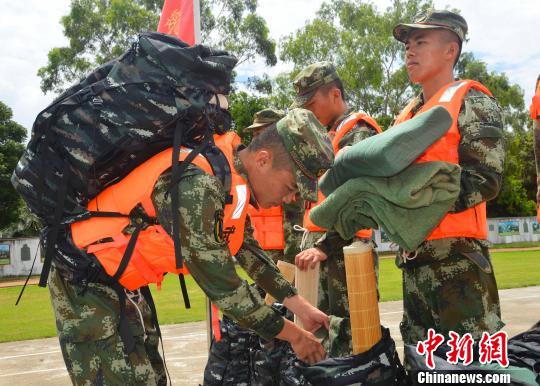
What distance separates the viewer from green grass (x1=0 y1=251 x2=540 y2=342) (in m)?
8.74

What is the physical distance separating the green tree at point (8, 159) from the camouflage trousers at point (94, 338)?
27.1m

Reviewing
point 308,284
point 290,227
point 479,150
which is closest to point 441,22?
point 479,150

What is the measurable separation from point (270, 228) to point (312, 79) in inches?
53.3

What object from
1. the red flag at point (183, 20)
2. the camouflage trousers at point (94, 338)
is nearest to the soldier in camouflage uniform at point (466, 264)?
the camouflage trousers at point (94, 338)

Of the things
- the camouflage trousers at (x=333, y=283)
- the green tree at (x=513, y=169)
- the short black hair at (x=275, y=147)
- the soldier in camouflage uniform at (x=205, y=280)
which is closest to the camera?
the soldier in camouflage uniform at (x=205, y=280)

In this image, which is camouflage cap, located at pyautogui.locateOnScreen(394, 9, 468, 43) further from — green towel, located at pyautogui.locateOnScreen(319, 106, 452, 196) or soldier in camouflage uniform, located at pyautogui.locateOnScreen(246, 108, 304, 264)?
soldier in camouflage uniform, located at pyautogui.locateOnScreen(246, 108, 304, 264)

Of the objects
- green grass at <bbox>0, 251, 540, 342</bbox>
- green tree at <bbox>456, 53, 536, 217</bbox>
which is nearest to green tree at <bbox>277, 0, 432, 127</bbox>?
green tree at <bbox>456, 53, 536, 217</bbox>

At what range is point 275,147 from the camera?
2.39 metres

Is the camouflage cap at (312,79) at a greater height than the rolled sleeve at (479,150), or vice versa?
the camouflage cap at (312,79)

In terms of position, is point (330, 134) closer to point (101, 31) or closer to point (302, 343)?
point (302, 343)

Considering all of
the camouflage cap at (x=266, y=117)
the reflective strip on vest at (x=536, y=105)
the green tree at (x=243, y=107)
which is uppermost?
the green tree at (x=243, y=107)

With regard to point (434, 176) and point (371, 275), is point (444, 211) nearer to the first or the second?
point (434, 176)

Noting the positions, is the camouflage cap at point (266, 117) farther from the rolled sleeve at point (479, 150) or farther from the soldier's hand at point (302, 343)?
the soldier's hand at point (302, 343)

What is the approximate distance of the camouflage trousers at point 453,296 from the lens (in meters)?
2.58
